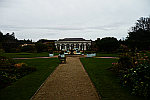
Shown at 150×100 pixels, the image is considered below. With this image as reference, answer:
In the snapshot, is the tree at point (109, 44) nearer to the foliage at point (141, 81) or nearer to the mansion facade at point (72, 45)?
the mansion facade at point (72, 45)

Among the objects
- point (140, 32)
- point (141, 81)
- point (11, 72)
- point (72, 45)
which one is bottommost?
point (11, 72)

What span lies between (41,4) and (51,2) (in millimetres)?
1326

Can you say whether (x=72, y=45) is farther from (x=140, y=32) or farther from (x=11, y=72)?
(x=11, y=72)

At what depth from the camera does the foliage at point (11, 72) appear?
683 cm

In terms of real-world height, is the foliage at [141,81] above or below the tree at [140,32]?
below

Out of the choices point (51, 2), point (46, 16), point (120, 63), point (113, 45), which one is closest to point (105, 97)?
point (120, 63)

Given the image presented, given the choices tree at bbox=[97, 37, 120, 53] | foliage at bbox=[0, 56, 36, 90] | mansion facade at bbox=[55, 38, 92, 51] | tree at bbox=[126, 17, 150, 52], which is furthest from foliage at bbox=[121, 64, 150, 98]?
tree at bbox=[126, 17, 150, 52]

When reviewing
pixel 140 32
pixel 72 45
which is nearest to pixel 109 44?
pixel 72 45

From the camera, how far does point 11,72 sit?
8.52 metres

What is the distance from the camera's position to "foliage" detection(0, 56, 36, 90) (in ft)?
22.4

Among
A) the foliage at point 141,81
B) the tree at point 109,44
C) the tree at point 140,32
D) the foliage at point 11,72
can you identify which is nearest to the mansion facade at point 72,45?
the tree at point 109,44

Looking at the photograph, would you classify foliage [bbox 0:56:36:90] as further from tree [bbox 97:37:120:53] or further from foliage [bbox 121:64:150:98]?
tree [bbox 97:37:120:53]

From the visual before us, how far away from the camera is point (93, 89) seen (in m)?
5.87

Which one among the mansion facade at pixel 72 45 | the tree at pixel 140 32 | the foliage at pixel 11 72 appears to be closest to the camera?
the foliage at pixel 11 72
